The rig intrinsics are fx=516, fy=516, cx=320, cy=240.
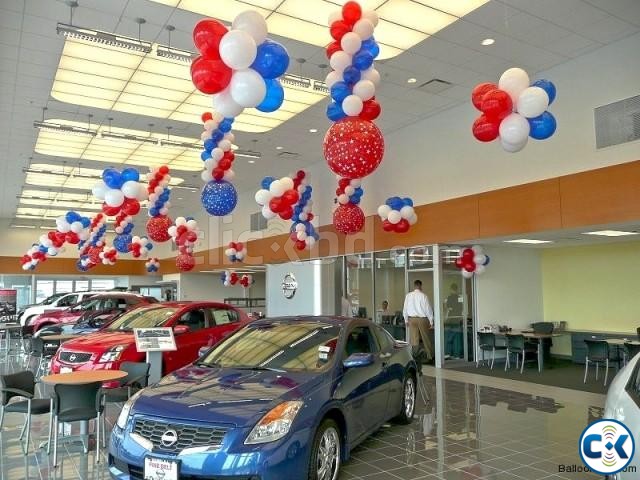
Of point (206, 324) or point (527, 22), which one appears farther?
point (206, 324)

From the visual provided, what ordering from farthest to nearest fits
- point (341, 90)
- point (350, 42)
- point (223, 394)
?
point (341, 90) → point (350, 42) → point (223, 394)

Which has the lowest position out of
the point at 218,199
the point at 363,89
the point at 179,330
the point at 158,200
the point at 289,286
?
the point at 179,330

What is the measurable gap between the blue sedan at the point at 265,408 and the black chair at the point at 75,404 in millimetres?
860

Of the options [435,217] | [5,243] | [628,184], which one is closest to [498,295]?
[435,217]

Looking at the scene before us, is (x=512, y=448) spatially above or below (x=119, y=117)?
below

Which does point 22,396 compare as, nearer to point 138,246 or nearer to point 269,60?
point 269,60

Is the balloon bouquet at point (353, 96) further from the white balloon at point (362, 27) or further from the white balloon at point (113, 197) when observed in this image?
the white balloon at point (113, 197)

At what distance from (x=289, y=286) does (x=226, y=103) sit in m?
12.0

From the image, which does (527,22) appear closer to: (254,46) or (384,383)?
(254,46)

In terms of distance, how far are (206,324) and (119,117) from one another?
5.84 meters

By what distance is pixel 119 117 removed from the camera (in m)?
11.8

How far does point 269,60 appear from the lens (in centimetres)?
511

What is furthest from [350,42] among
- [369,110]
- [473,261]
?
[473,261]

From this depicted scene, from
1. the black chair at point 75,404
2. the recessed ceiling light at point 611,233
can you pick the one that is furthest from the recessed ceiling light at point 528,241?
the black chair at point 75,404
